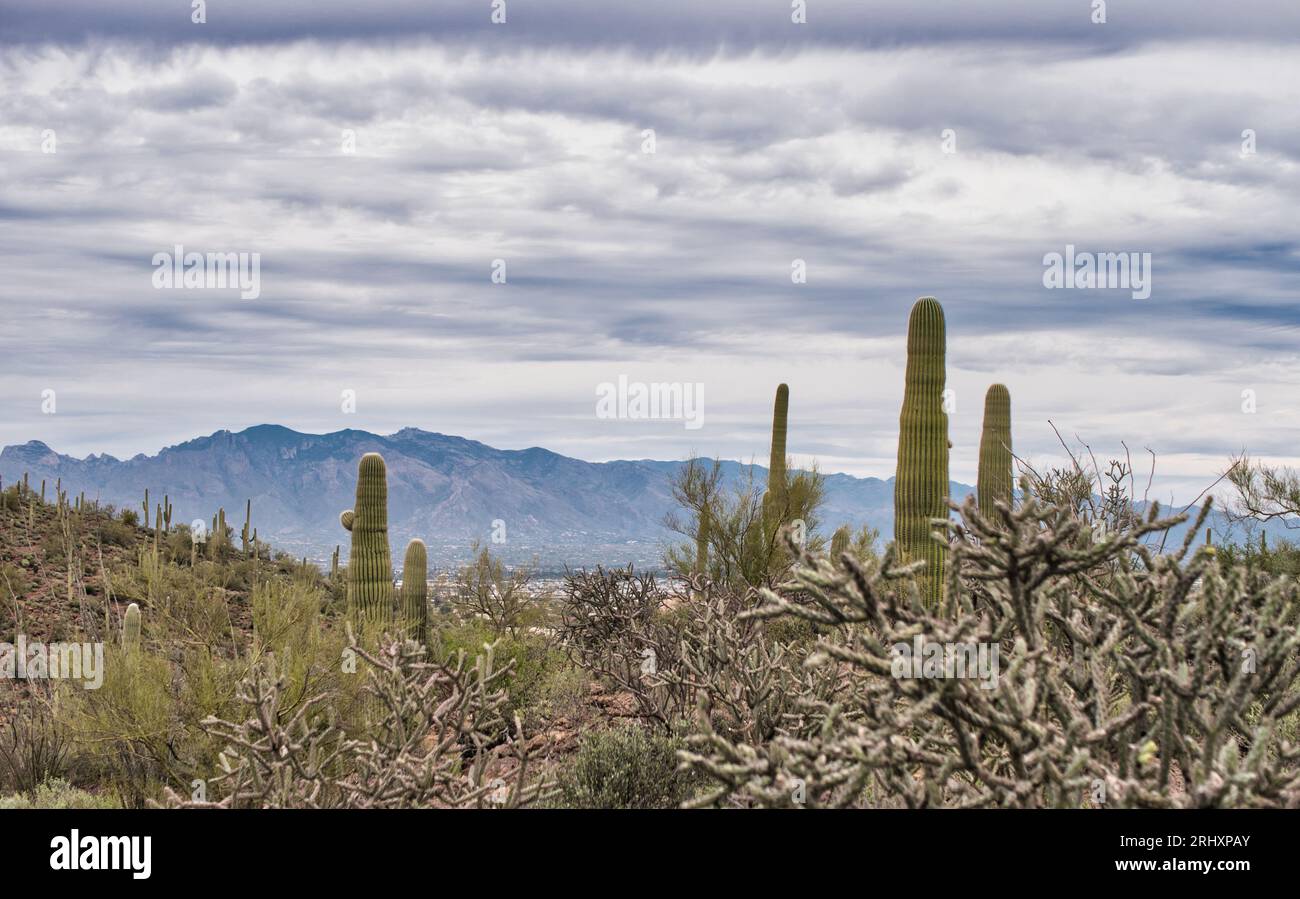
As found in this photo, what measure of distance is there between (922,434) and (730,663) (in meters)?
9.07

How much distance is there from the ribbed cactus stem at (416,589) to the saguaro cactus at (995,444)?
9142mm

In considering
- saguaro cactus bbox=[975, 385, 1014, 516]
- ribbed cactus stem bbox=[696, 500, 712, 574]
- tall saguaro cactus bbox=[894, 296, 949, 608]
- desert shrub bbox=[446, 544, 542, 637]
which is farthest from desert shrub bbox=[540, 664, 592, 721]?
saguaro cactus bbox=[975, 385, 1014, 516]

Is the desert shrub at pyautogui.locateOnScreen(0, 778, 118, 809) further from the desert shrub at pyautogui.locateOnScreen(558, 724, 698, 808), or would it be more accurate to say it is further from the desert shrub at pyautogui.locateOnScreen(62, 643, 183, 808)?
the desert shrub at pyautogui.locateOnScreen(558, 724, 698, 808)

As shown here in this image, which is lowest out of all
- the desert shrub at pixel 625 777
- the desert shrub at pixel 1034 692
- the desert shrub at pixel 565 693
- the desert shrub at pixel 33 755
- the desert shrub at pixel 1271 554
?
the desert shrub at pixel 33 755

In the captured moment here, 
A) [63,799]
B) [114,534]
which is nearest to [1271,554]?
[63,799]

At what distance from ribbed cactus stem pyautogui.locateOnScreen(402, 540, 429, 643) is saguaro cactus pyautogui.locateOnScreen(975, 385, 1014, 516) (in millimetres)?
9142

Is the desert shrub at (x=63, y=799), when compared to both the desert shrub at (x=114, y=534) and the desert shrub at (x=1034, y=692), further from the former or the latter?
the desert shrub at (x=114, y=534)

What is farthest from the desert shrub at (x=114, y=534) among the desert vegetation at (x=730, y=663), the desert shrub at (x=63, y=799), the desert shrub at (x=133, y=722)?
the desert shrub at (x=63, y=799)

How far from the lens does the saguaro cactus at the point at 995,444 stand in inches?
709

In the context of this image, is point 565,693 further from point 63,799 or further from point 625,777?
point 63,799

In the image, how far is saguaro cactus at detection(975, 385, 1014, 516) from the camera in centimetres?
1802

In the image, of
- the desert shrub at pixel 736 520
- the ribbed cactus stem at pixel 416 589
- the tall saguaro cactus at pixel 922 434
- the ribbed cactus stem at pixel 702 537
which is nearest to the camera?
the tall saguaro cactus at pixel 922 434

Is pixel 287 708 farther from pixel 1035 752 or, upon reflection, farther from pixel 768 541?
pixel 768 541
